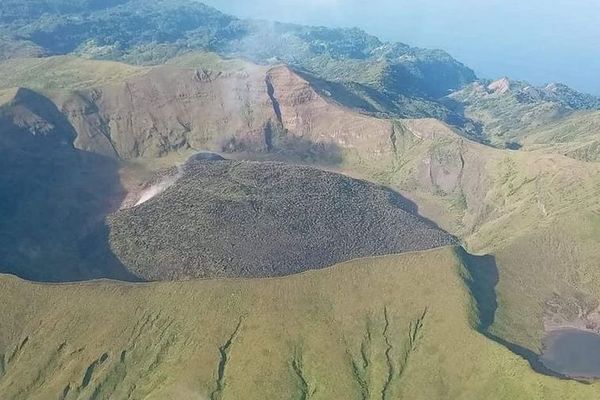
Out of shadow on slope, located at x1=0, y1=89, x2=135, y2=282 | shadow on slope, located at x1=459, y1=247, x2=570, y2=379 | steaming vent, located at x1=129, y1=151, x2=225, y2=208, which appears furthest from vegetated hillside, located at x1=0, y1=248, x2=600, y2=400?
steaming vent, located at x1=129, y1=151, x2=225, y2=208

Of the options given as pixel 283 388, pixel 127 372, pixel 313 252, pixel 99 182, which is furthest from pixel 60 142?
pixel 283 388

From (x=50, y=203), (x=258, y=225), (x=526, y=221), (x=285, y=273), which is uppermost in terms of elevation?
(x=285, y=273)

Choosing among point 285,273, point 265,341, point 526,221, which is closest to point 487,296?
point 285,273

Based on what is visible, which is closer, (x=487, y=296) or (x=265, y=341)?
(x=265, y=341)

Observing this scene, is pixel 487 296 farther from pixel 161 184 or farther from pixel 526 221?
pixel 161 184

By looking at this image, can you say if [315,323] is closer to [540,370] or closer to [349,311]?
[349,311]

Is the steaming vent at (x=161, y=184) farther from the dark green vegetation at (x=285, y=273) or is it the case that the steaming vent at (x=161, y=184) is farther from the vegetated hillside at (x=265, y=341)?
the vegetated hillside at (x=265, y=341)
